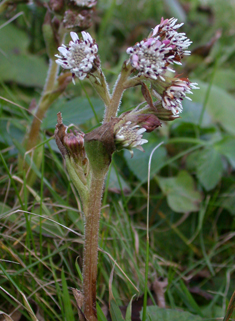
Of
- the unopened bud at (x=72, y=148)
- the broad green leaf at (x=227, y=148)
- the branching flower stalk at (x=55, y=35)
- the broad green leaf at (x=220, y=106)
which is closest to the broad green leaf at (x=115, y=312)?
the unopened bud at (x=72, y=148)

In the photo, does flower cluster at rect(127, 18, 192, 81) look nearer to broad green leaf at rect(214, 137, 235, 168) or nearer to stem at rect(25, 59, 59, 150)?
stem at rect(25, 59, 59, 150)

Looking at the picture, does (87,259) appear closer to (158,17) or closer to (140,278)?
(140,278)

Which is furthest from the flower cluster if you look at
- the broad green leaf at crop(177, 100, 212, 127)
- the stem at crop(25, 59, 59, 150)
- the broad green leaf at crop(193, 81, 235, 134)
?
the broad green leaf at crop(193, 81, 235, 134)

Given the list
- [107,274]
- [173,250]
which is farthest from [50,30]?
[173,250]

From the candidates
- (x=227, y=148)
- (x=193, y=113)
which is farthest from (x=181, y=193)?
(x=193, y=113)

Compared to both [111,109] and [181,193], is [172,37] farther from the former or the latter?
[181,193]

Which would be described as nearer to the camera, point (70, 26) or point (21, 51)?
point (70, 26)

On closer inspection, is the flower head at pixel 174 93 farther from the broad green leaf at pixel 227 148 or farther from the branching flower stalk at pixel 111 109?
the broad green leaf at pixel 227 148
